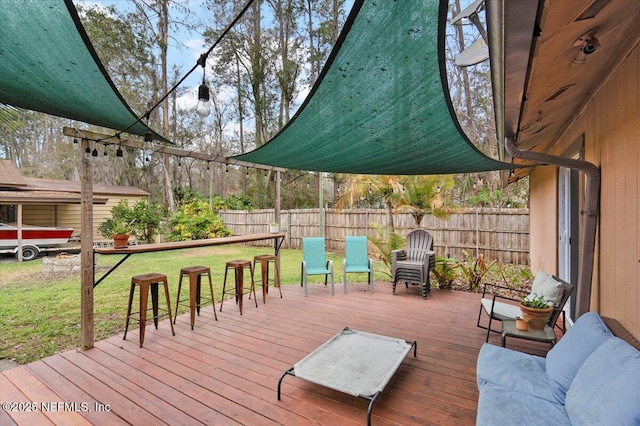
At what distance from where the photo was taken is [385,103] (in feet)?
8.28

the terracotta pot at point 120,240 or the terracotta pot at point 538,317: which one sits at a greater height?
the terracotta pot at point 120,240

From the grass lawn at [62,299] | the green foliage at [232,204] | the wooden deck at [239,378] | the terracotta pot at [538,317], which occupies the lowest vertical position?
the grass lawn at [62,299]

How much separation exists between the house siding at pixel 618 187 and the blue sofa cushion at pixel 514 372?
62 centimetres

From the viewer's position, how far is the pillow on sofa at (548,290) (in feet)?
10.2

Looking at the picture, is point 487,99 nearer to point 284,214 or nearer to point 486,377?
point 284,214

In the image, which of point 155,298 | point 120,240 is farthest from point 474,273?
point 120,240

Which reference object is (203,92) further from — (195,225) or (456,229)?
(195,225)

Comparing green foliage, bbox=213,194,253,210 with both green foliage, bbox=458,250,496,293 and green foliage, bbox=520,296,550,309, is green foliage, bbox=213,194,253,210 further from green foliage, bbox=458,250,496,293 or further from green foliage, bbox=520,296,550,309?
green foliage, bbox=520,296,550,309

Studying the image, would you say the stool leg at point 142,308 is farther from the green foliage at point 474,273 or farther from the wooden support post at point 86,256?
the green foliage at point 474,273

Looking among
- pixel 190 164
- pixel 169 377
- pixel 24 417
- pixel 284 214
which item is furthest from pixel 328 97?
pixel 190 164

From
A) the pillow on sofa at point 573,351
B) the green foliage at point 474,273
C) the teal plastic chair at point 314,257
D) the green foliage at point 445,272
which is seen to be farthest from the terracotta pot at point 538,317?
the teal plastic chair at point 314,257

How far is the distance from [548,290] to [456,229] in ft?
21.5

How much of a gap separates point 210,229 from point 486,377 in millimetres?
11642

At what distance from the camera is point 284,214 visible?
41.5ft
